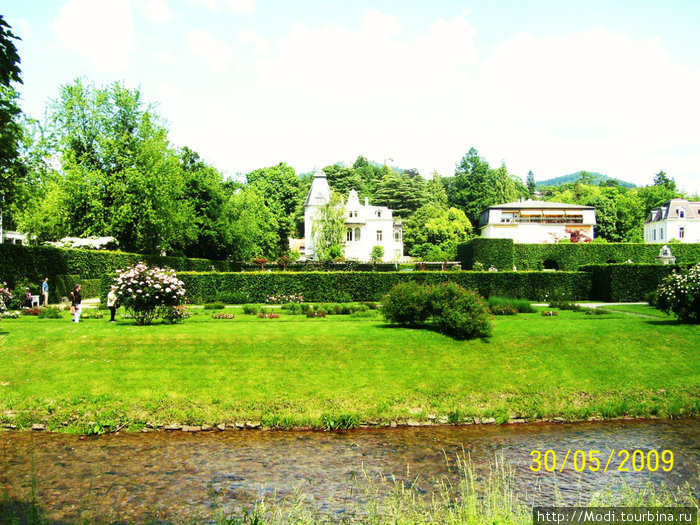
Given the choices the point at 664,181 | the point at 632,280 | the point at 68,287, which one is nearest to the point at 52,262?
the point at 68,287

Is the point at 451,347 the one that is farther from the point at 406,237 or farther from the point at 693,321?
the point at 406,237

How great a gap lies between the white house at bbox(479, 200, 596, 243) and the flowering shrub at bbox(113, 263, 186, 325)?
66.3m

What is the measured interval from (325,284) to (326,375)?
18530mm

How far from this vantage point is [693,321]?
21.5 metres

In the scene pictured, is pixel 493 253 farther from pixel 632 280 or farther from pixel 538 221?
pixel 538 221

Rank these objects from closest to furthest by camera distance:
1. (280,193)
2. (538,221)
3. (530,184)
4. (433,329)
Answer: (433,329)
(538,221)
(280,193)
(530,184)

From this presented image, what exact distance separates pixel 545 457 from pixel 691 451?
3.24 meters

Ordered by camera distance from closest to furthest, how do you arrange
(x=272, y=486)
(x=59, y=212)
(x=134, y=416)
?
1. (x=272, y=486)
2. (x=134, y=416)
3. (x=59, y=212)

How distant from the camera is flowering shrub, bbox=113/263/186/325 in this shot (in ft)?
64.1

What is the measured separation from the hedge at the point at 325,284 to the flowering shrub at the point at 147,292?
40.4ft

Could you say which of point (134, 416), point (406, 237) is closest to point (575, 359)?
point (134, 416)

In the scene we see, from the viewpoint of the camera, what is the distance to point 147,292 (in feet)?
64.2

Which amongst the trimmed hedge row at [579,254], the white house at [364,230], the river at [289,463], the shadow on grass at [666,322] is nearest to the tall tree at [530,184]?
the white house at [364,230]

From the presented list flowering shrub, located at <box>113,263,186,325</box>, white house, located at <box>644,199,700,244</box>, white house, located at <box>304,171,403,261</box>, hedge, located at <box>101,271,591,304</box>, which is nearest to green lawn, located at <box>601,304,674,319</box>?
hedge, located at <box>101,271,591,304</box>
